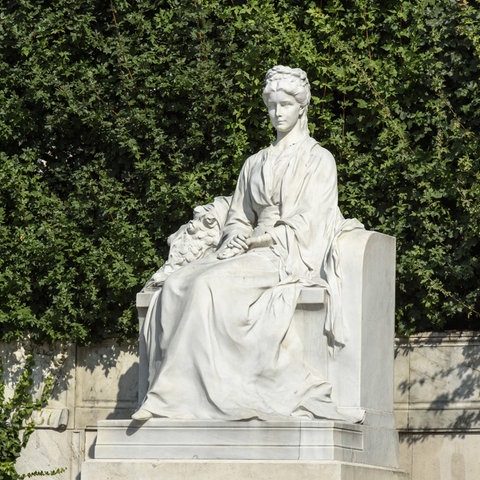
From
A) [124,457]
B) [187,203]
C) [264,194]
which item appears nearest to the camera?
[124,457]

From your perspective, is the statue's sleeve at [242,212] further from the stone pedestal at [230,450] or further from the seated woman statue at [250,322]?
the stone pedestal at [230,450]

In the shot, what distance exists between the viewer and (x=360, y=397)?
9898mm

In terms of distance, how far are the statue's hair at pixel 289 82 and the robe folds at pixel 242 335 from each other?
29.3 inches

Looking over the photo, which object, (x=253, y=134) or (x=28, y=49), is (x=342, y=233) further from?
(x=28, y=49)

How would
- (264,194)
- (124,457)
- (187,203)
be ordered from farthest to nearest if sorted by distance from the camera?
(187,203), (264,194), (124,457)

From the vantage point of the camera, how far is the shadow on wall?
37.0 ft

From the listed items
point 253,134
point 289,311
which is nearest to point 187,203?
point 253,134

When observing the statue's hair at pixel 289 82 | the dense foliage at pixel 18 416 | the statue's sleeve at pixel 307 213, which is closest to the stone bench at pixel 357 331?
the statue's sleeve at pixel 307 213

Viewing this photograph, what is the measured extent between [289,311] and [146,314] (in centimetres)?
88

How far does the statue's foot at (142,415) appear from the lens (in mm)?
9594

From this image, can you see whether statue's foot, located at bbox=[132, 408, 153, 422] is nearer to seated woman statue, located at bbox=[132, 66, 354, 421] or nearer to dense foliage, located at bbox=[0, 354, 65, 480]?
seated woman statue, located at bbox=[132, 66, 354, 421]

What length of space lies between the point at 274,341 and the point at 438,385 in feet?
6.38

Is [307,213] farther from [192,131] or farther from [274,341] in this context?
Result: [192,131]

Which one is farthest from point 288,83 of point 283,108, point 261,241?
point 261,241
